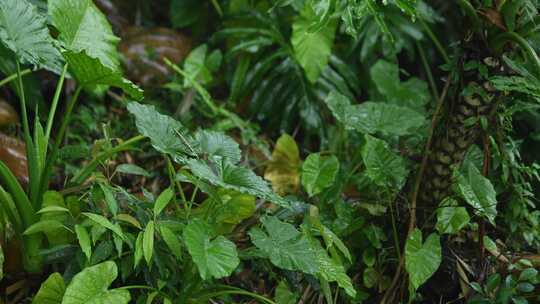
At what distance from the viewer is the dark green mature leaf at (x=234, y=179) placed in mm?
1627

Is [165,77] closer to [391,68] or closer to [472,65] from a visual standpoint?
[391,68]

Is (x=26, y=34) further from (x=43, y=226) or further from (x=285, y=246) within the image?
(x=285, y=246)

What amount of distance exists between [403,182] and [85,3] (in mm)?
1179

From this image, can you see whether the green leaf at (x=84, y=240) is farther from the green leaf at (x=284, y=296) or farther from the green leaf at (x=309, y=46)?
the green leaf at (x=309, y=46)

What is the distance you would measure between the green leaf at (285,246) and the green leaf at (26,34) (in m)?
0.75

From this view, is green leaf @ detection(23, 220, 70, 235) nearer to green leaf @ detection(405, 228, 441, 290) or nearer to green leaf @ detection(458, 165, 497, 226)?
green leaf @ detection(405, 228, 441, 290)

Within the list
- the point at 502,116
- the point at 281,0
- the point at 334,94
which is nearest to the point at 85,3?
the point at 281,0

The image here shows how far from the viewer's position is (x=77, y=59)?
1.69m

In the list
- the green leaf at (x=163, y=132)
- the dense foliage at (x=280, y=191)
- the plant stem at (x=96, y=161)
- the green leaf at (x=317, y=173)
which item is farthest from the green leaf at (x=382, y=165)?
the plant stem at (x=96, y=161)

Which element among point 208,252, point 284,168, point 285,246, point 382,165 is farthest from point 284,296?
point 284,168

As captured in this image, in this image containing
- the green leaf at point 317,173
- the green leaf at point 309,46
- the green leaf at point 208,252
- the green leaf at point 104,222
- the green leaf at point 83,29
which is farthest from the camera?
the green leaf at point 309,46

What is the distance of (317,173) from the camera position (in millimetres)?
2223

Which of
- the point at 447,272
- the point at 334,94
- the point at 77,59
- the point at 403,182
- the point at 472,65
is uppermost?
the point at 77,59

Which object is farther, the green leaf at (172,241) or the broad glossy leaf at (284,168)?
the broad glossy leaf at (284,168)
